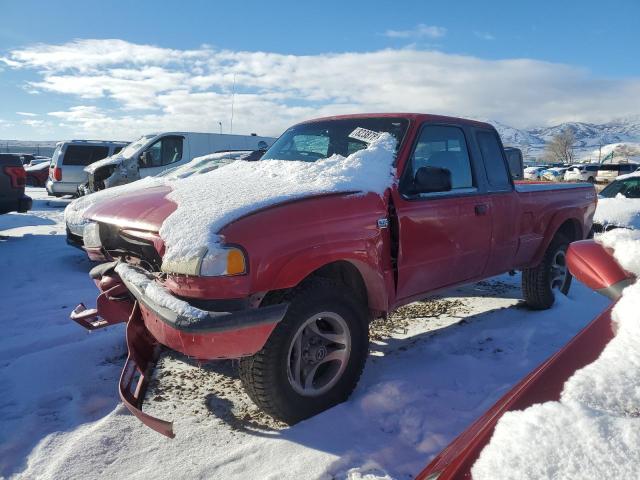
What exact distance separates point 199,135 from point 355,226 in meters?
11.5

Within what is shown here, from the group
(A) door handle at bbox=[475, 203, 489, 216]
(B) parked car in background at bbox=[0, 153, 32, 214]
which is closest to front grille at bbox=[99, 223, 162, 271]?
(A) door handle at bbox=[475, 203, 489, 216]

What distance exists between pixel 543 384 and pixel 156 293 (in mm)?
1855

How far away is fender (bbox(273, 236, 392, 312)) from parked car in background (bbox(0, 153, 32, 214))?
7.51 metres

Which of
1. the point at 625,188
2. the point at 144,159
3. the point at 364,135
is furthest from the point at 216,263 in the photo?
the point at 144,159

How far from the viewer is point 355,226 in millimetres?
2842

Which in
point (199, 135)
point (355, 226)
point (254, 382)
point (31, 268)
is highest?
point (199, 135)

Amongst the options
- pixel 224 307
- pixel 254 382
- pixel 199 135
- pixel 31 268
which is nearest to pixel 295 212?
pixel 224 307

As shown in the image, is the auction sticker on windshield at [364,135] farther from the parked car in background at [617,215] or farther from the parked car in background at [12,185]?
the parked car in background at [12,185]

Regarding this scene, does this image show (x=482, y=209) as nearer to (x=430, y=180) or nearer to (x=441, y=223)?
(x=441, y=223)

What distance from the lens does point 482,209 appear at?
12.6 feet

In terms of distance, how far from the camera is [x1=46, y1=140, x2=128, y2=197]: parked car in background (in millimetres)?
15531

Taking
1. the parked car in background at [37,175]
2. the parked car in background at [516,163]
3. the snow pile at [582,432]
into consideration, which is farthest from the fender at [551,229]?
the parked car in background at [37,175]

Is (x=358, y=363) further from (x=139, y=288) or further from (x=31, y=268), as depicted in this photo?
(x=31, y=268)

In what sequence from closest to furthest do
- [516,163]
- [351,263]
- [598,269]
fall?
1. [598,269]
2. [351,263]
3. [516,163]
